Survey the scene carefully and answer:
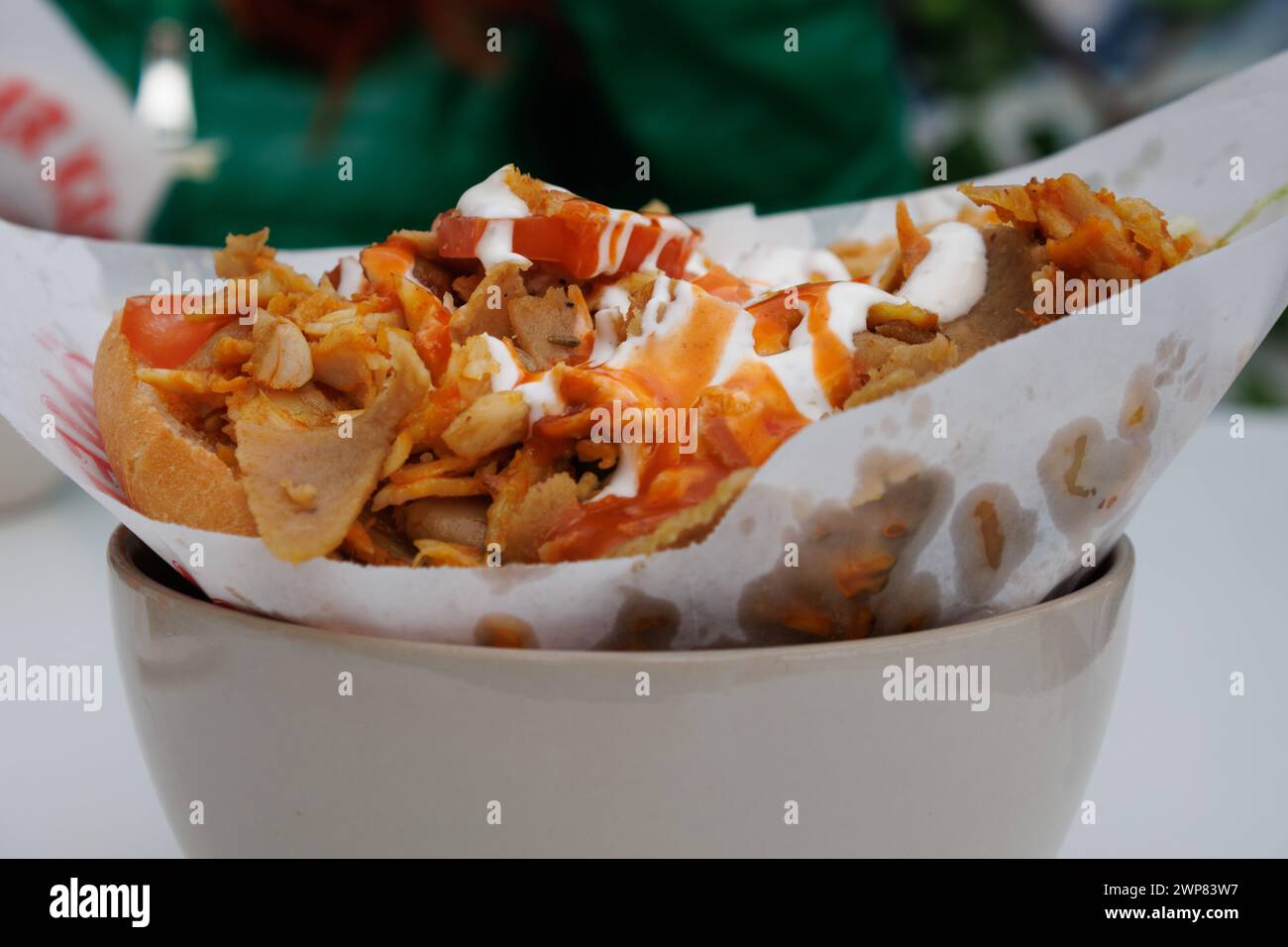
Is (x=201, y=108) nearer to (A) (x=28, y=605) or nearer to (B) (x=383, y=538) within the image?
(A) (x=28, y=605)

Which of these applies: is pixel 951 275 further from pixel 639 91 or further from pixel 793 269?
pixel 639 91

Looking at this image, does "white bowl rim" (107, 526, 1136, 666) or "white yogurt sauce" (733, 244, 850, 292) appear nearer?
"white bowl rim" (107, 526, 1136, 666)

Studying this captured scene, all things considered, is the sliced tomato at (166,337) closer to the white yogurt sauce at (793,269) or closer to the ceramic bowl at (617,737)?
the ceramic bowl at (617,737)

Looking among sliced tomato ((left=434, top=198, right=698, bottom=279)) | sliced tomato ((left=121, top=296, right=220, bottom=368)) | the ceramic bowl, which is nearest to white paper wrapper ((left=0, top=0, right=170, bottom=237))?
sliced tomato ((left=121, top=296, right=220, bottom=368))

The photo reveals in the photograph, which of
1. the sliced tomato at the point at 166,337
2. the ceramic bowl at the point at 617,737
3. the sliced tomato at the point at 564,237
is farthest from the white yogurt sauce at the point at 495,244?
the ceramic bowl at the point at 617,737

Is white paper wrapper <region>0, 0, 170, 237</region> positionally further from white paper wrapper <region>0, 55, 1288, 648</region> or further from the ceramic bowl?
the ceramic bowl

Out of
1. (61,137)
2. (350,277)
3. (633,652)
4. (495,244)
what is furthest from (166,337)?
(61,137)
